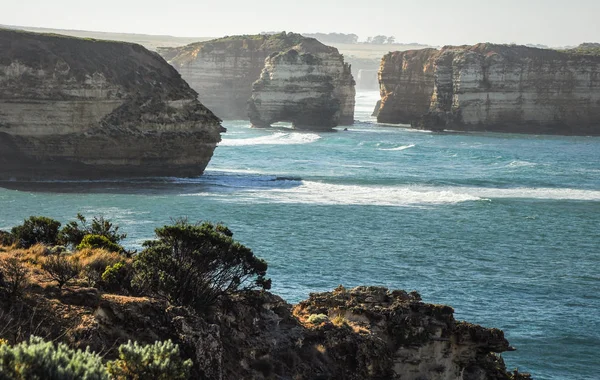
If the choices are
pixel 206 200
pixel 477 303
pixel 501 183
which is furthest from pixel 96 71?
pixel 477 303

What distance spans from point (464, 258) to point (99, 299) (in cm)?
2518

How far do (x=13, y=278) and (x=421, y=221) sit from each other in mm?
35265

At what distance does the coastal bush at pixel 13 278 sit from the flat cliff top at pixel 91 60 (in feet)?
142

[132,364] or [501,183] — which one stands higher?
[132,364]

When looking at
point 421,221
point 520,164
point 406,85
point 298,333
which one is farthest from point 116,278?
point 406,85

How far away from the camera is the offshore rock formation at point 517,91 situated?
12531 centimetres

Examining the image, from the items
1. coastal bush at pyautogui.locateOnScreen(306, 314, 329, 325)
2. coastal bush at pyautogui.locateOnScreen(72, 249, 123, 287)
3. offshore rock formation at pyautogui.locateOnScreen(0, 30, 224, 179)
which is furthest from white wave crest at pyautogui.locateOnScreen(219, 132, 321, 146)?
coastal bush at pyautogui.locateOnScreen(306, 314, 329, 325)

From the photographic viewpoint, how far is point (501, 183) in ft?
237

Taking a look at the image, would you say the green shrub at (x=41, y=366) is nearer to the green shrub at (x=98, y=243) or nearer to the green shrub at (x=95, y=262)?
the green shrub at (x=95, y=262)

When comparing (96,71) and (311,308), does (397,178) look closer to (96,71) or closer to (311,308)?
(96,71)

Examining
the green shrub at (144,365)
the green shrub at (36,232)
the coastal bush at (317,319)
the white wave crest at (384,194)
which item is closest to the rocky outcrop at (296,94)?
the white wave crest at (384,194)

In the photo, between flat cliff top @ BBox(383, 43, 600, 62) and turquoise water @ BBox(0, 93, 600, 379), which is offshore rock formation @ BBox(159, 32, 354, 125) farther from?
turquoise water @ BBox(0, 93, 600, 379)

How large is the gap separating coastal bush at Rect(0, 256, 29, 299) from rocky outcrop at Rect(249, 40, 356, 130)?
10418 centimetres

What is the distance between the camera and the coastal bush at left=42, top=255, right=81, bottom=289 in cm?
1953
